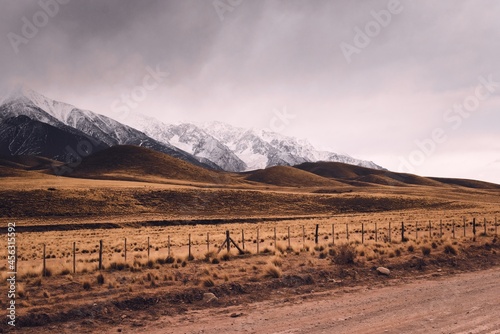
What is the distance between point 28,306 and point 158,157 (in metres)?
176

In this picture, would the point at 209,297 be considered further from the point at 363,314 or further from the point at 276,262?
the point at 276,262

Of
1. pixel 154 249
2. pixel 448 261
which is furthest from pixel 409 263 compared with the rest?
pixel 154 249

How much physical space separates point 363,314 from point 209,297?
549cm

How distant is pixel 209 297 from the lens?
46.2 feet

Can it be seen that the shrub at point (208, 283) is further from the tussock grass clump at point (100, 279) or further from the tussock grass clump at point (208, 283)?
the tussock grass clump at point (100, 279)

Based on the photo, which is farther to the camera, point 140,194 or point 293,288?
point 140,194

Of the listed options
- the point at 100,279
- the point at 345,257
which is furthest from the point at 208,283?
the point at 345,257

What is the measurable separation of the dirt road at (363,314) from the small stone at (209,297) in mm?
1140

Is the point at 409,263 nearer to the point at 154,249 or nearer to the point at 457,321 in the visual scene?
the point at 457,321

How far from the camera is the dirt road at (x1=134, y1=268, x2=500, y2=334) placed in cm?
1059

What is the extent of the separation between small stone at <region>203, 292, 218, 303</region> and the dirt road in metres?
1.14

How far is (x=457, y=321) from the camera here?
429 inches

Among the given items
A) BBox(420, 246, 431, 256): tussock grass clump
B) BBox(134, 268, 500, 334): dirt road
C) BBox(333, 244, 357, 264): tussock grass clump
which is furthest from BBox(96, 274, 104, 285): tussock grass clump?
BBox(420, 246, 431, 256): tussock grass clump

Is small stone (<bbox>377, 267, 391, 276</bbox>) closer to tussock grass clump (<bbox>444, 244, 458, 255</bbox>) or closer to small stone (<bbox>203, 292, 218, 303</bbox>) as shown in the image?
tussock grass clump (<bbox>444, 244, 458, 255</bbox>)
